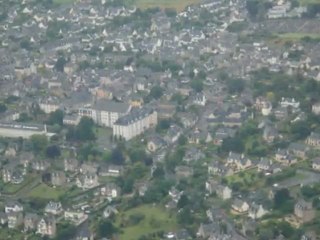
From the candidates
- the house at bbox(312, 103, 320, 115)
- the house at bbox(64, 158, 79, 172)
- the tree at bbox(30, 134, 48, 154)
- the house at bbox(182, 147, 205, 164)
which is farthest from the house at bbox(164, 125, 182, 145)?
the house at bbox(312, 103, 320, 115)

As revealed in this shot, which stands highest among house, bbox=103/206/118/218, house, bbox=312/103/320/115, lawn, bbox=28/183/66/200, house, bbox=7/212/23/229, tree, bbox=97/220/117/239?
house, bbox=312/103/320/115

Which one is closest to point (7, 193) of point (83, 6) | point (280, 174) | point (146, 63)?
point (280, 174)

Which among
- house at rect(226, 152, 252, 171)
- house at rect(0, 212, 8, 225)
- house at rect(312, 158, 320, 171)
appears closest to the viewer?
house at rect(0, 212, 8, 225)

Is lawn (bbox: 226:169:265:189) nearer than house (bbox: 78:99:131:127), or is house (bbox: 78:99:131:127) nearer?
lawn (bbox: 226:169:265:189)

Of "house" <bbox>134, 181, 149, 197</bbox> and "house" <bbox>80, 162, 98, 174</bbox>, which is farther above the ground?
"house" <bbox>134, 181, 149, 197</bbox>

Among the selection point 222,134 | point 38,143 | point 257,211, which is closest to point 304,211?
point 257,211

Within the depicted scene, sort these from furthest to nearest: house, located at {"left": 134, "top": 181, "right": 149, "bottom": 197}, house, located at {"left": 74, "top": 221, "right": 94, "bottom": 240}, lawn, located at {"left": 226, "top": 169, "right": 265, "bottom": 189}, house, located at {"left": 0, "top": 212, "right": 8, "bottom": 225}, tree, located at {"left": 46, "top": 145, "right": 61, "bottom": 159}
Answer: tree, located at {"left": 46, "top": 145, "right": 61, "bottom": 159} < lawn, located at {"left": 226, "top": 169, "right": 265, "bottom": 189} < house, located at {"left": 134, "top": 181, "right": 149, "bottom": 197} < house, located at {"left": 0, "top": 212, "right": 8, "bottom": 225} < house, located at {"left": 74, "top": 221, "right": 94, "bottom": 240}

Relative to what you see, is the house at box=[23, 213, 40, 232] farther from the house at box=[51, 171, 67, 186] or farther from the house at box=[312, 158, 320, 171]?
the house at box=[312, 158, 320, 171]
